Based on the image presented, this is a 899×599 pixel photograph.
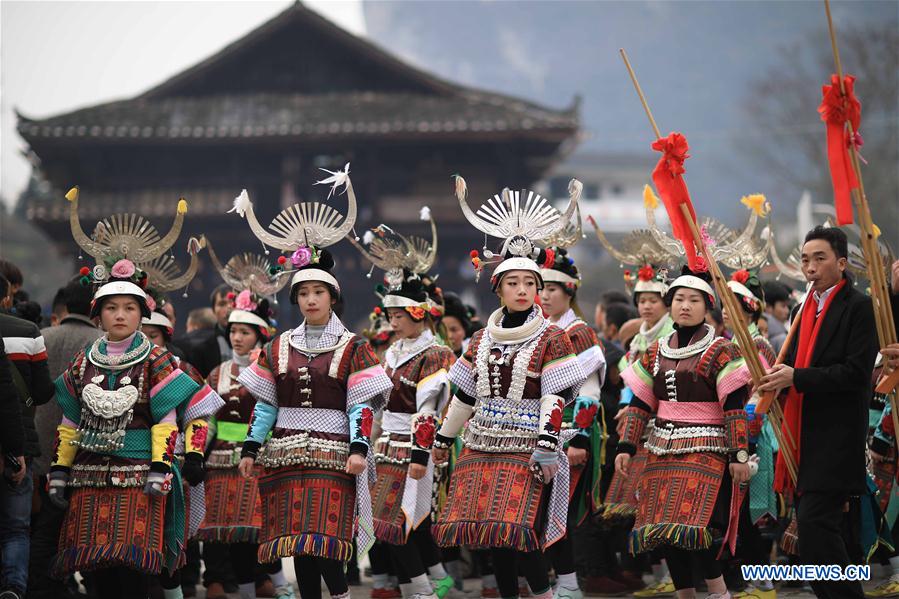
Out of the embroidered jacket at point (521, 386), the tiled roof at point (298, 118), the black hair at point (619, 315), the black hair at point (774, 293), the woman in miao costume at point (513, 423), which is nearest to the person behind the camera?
the woman in miao costume at point (513, 423)

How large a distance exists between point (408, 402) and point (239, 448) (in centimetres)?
130

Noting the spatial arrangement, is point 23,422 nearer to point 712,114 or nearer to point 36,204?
point 36,204

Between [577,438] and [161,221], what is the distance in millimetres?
16521

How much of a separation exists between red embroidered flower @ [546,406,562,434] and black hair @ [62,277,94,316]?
3499 millimetres

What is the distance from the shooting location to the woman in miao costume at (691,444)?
693 cm

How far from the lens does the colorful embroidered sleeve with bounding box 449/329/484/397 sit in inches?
280

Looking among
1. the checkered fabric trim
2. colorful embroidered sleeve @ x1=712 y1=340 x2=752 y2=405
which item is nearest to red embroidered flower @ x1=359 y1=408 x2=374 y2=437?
the checkered fabric trim

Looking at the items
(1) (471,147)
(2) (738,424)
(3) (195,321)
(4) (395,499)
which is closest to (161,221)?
(1) (471,147)

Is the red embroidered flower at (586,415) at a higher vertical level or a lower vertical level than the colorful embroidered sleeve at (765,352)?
lower

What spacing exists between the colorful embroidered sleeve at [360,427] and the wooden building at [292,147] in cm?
1531

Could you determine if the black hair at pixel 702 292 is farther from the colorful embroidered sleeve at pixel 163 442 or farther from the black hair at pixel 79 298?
the black hair at pixel 79 298

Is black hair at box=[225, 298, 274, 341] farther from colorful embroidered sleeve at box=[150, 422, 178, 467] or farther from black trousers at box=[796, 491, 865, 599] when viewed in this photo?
black trousers at box=[796, 491, 865, 599]

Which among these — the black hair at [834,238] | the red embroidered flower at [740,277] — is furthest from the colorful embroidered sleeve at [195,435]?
the red embroidered flower at [740,277]

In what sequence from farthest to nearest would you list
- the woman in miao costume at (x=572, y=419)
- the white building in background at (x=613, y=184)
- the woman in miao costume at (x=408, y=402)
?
the white building in background at (x=613, y=184) → the woman in miao costume at (x=408, y=402) → the woman in miao costume at (x=572, y=419)
